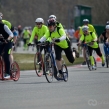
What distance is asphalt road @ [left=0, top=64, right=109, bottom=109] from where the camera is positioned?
40.6 feet

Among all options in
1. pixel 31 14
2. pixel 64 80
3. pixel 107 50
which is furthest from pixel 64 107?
pixel 31 14

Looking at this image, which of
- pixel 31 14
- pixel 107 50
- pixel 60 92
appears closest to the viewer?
pixel 60 92

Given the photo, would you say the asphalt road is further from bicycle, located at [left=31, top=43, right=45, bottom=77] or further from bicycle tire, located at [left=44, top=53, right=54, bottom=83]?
bicycle, located at [left=31, top=43, right=45, bottom=77]

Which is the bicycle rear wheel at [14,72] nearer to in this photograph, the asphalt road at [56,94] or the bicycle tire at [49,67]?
the asphalt road at [56,94]

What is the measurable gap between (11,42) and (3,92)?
3.49 metres

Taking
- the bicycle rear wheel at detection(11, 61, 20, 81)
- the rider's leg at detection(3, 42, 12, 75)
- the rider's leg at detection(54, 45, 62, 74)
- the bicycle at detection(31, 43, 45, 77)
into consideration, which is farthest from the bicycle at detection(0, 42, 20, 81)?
the rider's leg at detection(54, 45, 62, 74)

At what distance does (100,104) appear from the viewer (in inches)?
484

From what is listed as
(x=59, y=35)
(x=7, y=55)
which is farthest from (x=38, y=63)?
(x=59, y=35)

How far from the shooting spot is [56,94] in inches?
564

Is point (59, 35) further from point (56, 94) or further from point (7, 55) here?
point (56, 94)

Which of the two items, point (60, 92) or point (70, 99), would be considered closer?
point (70, 99)

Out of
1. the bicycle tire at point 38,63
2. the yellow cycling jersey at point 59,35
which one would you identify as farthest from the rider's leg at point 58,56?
the bicycle tire at point 38,63

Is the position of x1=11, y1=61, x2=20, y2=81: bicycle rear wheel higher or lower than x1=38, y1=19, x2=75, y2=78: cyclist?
lower

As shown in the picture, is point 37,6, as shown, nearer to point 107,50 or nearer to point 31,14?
point 31,14
